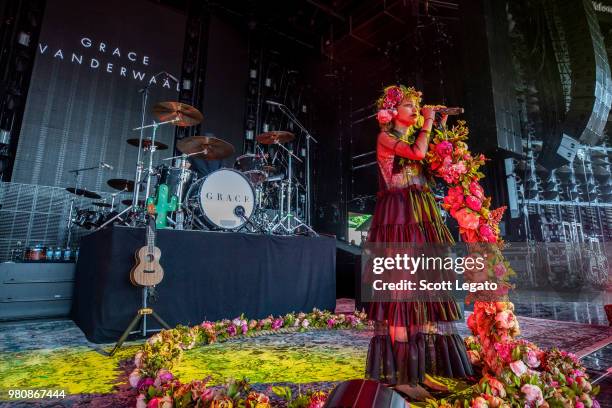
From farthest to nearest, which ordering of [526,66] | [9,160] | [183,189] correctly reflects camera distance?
[526,66]
[9,160]
[183,189]

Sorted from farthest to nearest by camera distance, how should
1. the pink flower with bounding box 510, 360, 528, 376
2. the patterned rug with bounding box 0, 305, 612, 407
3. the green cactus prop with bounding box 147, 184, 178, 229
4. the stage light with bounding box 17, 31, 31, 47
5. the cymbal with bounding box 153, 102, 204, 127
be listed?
the stage light with bounding box 17, 31, 31, 47 → the cymbal with bounding box 153, 102, 204, 127 → the green cactus prop with bounding box 147, 184, 178, 229 → the patterned rug with bounding box 0, 305, 612, 407 → the pink flower with bounding box 510, 360, 528, 376

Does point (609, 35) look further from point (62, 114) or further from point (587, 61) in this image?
point (62, 114)

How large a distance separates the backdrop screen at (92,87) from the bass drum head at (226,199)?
3235mm

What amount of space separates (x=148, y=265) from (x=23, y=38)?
685 centimetres

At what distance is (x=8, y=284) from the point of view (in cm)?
417

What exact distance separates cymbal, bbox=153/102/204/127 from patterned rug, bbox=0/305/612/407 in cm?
331

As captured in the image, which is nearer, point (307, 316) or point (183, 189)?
point (307, 316)

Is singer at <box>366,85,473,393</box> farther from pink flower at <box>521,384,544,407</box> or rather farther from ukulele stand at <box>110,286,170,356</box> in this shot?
ukulele stand at <box>110,286,170,356</box>

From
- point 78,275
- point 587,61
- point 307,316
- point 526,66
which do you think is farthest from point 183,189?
point 526,66

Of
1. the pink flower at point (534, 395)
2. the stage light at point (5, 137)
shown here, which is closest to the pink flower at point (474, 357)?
the pink flower at point (534, 395)

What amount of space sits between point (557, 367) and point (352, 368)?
1.29m

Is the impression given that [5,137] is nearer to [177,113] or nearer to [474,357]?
[177,113]

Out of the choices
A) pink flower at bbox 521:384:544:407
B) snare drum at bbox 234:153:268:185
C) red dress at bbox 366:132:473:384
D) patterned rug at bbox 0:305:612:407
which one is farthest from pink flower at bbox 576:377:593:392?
snare drum at bbox 234:153:268:185

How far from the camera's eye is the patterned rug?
6.77 feet
